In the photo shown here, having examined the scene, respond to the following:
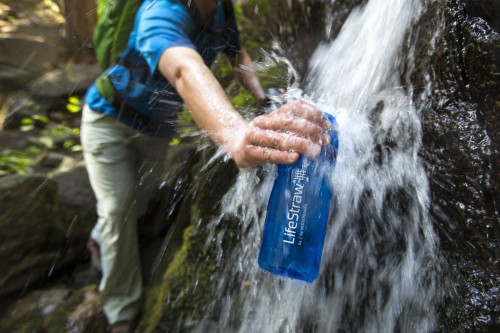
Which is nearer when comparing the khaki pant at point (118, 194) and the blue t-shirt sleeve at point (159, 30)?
the blue t-shirt sleeve at point (159, 30)

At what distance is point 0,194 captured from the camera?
105 inches

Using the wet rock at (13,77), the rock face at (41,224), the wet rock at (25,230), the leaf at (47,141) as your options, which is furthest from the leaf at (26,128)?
the wet rock at (25,230)

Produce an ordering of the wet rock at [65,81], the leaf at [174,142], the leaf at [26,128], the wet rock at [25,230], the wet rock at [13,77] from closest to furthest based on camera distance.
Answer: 1. the wet rock at [25,230]
2. the leaf at [174,142]
3. the leaf at [26,128]
4. the wet rock at [65,81]
5. the wet rock at [13,77]

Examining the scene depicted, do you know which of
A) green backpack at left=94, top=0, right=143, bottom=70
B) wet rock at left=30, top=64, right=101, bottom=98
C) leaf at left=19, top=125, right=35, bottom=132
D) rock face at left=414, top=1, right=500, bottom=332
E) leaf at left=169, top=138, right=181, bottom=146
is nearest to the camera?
rock face at left=414, top=1, right=500, bottom=332

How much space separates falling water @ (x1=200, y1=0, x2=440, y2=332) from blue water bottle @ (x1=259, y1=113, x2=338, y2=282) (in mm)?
363

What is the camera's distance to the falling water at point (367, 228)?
167 centimetres

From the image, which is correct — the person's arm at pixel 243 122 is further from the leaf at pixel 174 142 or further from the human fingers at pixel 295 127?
the leaf at pixel 174 142

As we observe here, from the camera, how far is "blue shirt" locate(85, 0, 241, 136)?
5.73ft

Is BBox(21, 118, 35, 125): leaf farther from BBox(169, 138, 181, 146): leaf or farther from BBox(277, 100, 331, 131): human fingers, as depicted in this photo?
BBox(277, 100, 331, 131): human fingers

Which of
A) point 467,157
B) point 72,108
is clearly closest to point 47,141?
point 72,108

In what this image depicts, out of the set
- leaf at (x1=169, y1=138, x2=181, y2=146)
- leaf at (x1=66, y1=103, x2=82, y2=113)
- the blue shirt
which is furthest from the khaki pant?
leaf at (x1=66, y1=103, x2=82, y2=113)

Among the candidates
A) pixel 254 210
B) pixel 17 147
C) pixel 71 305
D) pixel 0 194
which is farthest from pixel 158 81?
pixel 17 147

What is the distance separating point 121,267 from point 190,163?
3.17ft

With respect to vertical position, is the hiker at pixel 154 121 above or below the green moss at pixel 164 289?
above
